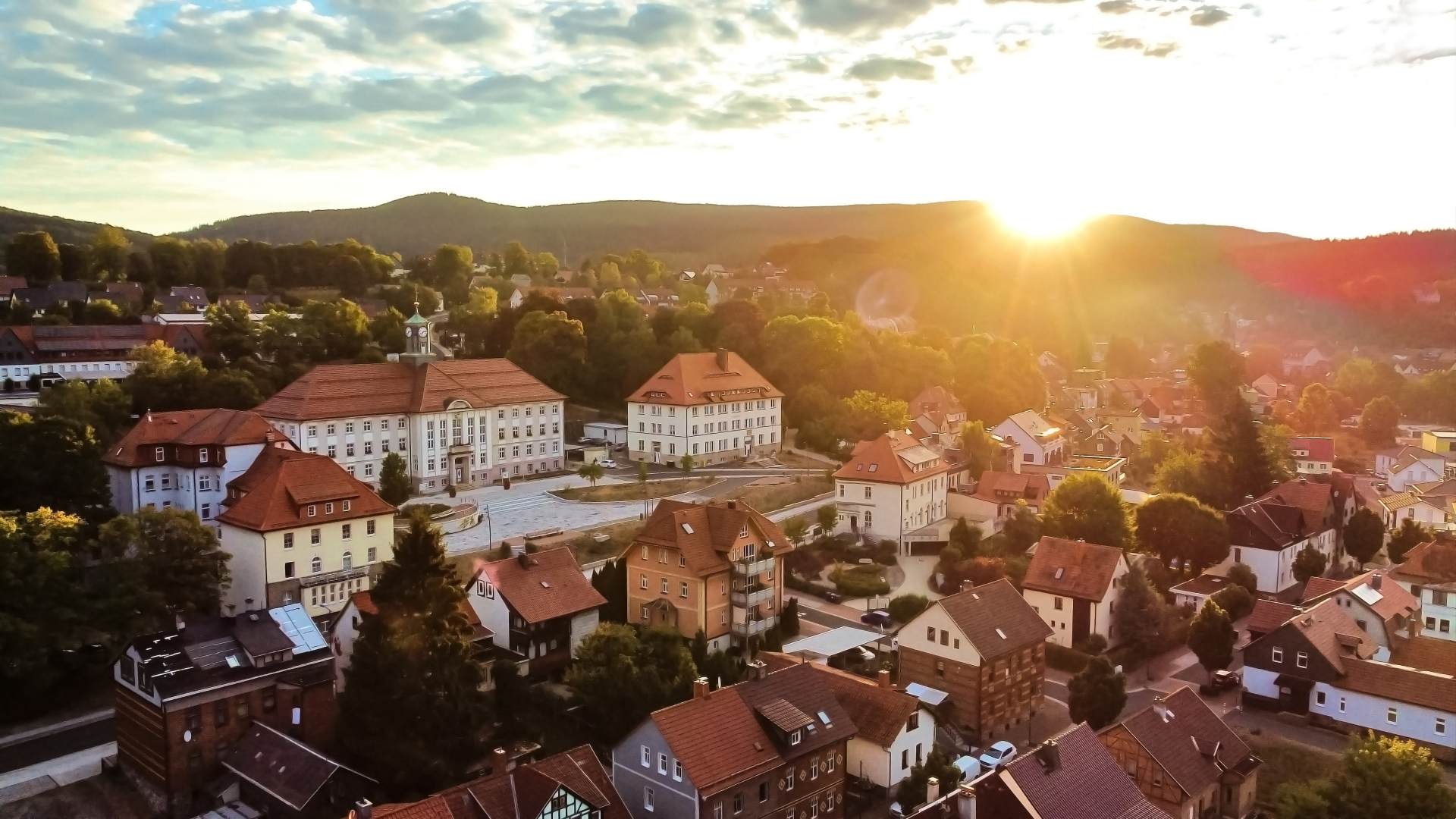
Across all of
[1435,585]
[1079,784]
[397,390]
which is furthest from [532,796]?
[1435,585]

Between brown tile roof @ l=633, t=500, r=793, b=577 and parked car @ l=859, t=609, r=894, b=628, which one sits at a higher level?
brown tile roof @ l=633, t=500, r=793, b=577

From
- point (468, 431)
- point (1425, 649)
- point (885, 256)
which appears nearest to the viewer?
point (1425, 649)

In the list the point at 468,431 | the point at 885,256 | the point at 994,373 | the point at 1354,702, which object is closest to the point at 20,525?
the point at 468,431

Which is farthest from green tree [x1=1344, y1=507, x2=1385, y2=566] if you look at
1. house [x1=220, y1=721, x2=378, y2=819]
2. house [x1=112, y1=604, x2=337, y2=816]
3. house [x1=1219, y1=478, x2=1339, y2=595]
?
house [x1=112, y1=604, x2=337, y2=816]

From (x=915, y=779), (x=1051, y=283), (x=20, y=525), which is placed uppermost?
(x=1051, y=283)

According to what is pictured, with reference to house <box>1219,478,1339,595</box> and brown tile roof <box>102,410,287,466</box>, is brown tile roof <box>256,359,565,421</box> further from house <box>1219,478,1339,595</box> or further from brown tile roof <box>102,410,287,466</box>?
house <box>1219,478,1339,595</box>

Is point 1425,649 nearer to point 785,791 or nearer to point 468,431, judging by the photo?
point 785,791

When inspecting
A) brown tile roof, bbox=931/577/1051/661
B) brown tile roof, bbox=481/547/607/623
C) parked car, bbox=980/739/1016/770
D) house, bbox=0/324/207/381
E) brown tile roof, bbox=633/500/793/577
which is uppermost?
house, bbox=0/324/207/381
